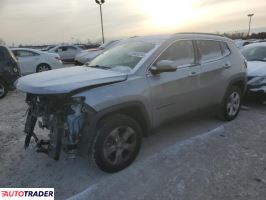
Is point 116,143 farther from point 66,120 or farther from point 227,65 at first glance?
point 227,65

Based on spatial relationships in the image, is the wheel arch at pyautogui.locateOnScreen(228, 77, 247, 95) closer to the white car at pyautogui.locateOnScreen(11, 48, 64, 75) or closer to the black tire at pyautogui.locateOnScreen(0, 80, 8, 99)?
the black tire at pyautogui.locateOnScreen(0, 80, 8, 99)

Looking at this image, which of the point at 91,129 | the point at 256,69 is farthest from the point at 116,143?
the point at 256,69

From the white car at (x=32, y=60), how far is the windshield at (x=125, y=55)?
935 centimetres

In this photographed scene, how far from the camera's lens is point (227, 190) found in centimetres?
371

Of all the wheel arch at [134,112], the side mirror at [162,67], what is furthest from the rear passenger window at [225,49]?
the wheel arch at [134,112]

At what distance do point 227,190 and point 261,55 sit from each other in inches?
230

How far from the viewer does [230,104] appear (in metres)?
6.20

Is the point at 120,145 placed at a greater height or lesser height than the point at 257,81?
lesser

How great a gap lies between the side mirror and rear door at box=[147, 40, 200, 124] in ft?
0.29

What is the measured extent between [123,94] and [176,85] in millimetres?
1078

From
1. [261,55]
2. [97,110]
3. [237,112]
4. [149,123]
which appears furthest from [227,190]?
[261,55]

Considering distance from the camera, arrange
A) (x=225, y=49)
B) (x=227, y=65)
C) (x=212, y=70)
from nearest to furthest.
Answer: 1. (x=212, y=70)
2. (x=227, y=65)
3. (x=225, y=49)

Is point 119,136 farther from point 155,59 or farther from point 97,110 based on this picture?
point 155,59

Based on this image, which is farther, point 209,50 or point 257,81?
point 257,81
